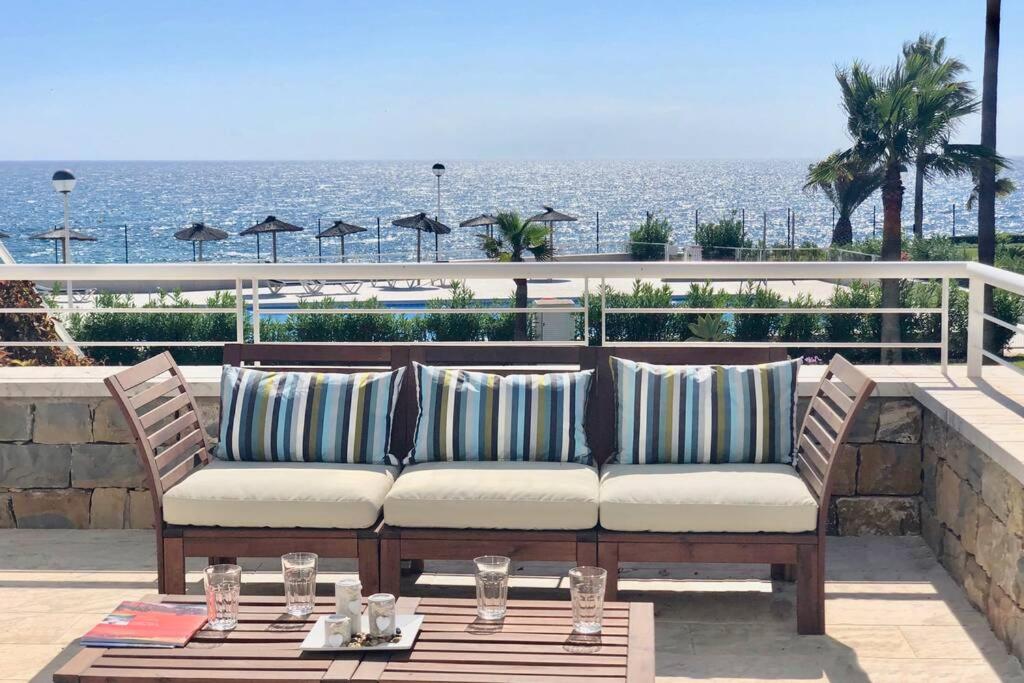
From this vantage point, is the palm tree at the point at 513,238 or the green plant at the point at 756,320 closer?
the green plant at the point at 756,320

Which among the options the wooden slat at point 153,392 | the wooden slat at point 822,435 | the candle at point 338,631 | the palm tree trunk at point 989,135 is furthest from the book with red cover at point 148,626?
A: the palm tree trunk at point 989,135

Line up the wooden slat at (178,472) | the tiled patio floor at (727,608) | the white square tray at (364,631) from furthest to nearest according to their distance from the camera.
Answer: the wooden slat at (178,472), the tiled patio floor at (727,608), the white square tray at (364,631)

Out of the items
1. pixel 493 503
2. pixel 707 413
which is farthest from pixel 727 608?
pixel 493 503

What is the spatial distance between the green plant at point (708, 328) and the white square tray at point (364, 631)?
11.8 metres

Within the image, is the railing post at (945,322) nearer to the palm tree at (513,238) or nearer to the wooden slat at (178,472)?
the wooden slat at (178,472)

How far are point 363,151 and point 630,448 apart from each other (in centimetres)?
9299

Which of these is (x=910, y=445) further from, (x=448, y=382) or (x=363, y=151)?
(x=363, y=151)

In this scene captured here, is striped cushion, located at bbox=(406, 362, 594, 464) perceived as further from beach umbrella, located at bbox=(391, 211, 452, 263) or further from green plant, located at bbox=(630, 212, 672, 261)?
green plant, located at bbox=(630, 212, 672, 261)

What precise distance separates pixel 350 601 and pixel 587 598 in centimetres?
53

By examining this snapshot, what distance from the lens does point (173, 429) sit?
4.07 m

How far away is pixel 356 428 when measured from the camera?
4125 mm

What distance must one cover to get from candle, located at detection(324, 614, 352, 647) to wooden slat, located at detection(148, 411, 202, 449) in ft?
4.49

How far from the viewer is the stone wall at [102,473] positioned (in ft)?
15.5

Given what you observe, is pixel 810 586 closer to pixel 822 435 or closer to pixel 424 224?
pixel 822 435
